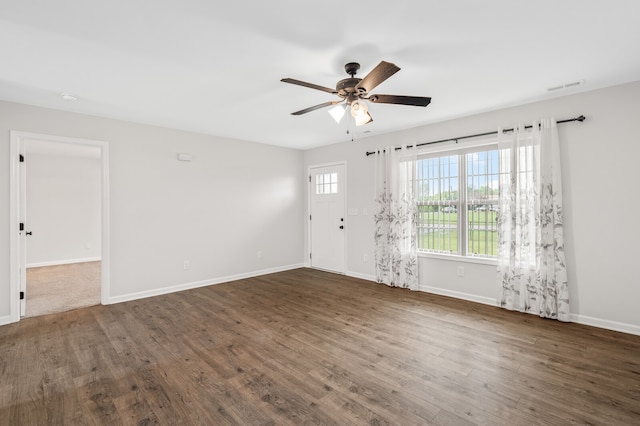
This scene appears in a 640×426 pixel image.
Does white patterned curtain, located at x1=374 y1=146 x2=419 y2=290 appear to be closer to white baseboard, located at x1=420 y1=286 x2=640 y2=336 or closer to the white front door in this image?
the white front door

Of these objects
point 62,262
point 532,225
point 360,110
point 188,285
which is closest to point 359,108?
point 360,110

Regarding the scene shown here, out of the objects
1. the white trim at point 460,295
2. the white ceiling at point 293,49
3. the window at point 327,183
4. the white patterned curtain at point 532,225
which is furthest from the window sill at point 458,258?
the window at point 327,183

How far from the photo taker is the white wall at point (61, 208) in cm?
667

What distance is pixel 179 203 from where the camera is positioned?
477 cm

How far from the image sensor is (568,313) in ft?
11.0

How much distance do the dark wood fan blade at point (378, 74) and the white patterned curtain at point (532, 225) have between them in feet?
8.00

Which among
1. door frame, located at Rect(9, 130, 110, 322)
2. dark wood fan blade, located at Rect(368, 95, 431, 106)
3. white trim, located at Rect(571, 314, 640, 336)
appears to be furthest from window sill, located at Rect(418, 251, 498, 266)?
door frame, located at Rect(9, 130, 110, 322)

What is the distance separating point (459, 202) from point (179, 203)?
4.37 metres

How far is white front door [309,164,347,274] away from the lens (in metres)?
5.84

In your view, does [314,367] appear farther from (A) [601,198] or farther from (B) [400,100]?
(A) [601,198]

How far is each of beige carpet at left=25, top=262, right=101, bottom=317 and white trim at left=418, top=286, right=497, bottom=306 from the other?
4.84 meters

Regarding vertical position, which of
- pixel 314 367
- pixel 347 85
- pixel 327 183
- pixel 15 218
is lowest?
pixel 314 367

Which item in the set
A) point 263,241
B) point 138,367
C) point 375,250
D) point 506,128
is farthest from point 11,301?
point 506,128

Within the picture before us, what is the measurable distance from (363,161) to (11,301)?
17.3ft
